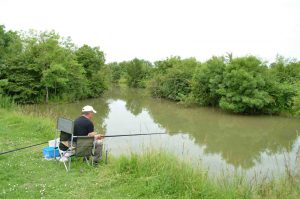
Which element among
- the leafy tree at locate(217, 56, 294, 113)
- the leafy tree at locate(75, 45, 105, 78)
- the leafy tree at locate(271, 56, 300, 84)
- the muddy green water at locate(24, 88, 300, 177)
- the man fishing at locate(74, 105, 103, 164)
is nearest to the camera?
the man fishing at locate(74, 105, 103, 164)

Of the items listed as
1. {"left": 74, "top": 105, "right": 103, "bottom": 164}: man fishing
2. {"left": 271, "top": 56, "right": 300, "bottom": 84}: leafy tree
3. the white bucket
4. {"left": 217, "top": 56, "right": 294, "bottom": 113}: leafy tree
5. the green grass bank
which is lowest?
the green grass bank

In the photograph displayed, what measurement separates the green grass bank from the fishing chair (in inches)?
8.6

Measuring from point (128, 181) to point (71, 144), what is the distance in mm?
1364

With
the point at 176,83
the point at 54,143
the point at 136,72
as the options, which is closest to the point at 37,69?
the point at 176,83

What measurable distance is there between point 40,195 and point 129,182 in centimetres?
132

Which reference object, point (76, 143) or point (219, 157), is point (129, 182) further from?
point (219, 157)

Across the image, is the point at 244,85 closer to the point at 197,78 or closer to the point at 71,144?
the point at 197,78

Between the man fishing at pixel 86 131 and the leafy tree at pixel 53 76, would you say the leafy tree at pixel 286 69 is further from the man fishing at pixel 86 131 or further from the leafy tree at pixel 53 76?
the man fishing at pixel 86 131

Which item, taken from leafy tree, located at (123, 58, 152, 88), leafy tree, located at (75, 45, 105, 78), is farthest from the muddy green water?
leafy tree, located at (123, 58, 152, 88)

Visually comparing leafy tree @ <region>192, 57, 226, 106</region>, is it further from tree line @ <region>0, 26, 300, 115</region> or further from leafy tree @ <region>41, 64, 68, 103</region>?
leafy tree @ <region>41, 64, 68, 103</region>

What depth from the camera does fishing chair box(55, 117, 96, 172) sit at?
16.4 ft

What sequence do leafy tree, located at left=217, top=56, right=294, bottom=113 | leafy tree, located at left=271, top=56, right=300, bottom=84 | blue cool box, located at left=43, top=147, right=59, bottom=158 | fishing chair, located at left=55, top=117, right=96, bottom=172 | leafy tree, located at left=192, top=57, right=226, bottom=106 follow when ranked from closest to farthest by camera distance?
fishing chair, located at left=55, top=117, right=96, bottom=172 → blue cool box, located at left=43, top=147, right=59, bottom=158 → leafy tree, located at left=217, top=56, right=294, bottom=113 → leafy tree, located at left=192, top=57, right=226, bottom=106 → leafy tree, located at left=271, top=56, right=300, bottom=84

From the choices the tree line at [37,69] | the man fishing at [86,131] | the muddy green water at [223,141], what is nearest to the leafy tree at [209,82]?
the muddy green water at [223,141]

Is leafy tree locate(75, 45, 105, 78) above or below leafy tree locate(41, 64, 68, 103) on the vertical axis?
above
